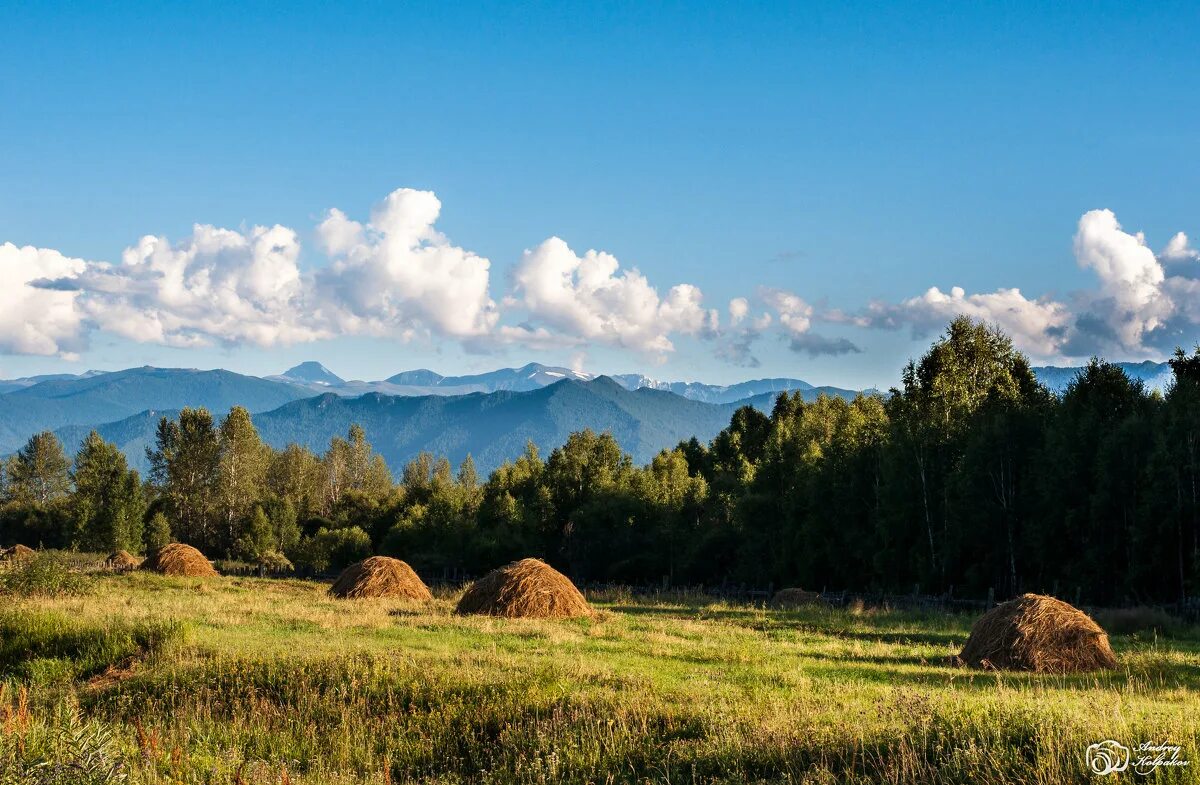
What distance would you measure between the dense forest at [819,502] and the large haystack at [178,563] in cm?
2040

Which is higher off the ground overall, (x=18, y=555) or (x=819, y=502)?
(x=819, y=502)

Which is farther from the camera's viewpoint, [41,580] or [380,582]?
[380,582]

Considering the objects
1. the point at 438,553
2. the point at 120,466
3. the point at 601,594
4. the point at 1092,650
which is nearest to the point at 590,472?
the point at 438,553

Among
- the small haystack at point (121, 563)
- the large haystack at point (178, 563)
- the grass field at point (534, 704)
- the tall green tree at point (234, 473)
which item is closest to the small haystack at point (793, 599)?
the grass field at point (534, 704)

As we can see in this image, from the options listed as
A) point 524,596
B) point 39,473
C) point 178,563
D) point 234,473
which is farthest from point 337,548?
point 39,473

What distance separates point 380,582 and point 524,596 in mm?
9567

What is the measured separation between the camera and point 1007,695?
41.3 feet

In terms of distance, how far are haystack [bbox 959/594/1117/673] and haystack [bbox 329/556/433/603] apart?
21.2 metres

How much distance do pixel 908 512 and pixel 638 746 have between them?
37843 millimetres

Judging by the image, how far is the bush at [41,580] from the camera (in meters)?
28.2

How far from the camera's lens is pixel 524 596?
27453mm

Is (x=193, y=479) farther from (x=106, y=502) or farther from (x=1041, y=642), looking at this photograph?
Result: (x=1041, y=642)

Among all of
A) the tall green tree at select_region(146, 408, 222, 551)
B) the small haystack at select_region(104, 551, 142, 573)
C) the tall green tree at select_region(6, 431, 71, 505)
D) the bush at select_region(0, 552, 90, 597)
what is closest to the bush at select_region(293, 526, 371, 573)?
the small haystack at select_region(104, 551, 142, 573)

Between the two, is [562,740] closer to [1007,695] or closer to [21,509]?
[1007,695]
